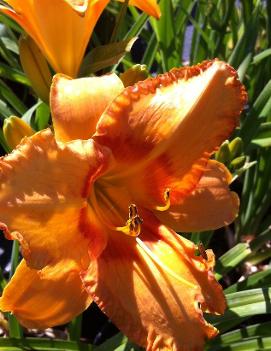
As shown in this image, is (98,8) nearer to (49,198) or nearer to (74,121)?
(74,121)

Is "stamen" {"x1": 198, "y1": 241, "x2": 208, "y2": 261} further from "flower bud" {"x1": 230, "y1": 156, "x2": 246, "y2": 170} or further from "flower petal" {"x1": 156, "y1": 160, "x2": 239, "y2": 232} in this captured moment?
"flower bud" {"x1": 230, "y1": 156, "x2": 246, "y2": 170}

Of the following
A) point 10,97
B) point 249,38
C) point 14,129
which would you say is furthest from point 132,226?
point 249,38

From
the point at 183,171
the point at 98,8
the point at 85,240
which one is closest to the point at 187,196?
the point at 183,171

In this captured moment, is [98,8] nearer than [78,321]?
Yes

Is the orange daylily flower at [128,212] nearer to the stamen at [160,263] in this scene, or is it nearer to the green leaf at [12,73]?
the stamen at [160,263]

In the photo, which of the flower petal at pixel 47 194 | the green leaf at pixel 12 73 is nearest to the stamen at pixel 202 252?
the flower petal at pixel 47 194
